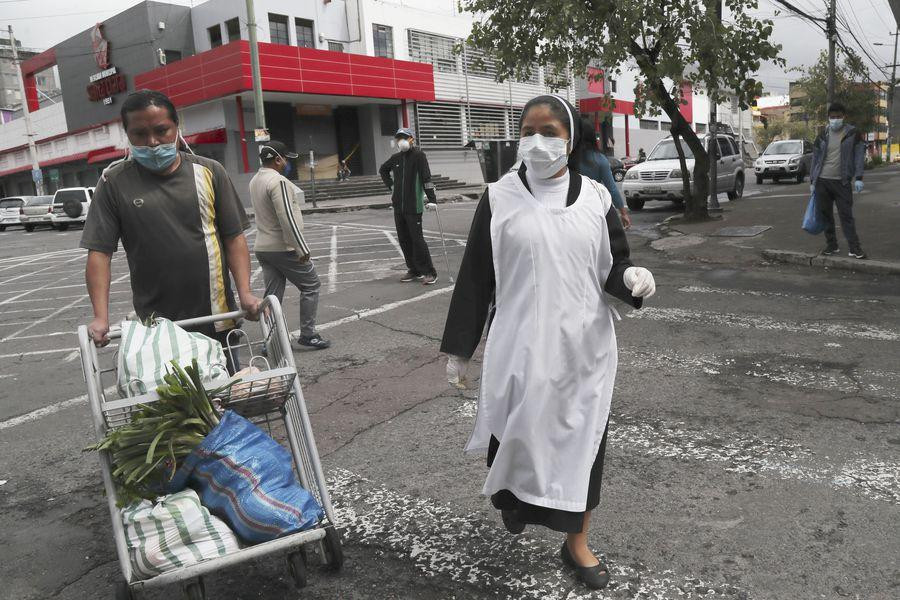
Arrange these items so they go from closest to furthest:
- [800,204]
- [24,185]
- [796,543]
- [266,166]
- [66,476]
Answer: [796,543]
[66,476]
[266,166]
[800,204]
[24,185]

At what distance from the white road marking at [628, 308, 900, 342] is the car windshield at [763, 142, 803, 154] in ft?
71.3

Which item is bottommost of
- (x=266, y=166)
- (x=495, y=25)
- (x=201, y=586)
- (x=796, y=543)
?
(x=796, y=543)

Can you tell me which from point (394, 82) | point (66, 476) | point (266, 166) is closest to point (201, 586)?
point (66, 476)

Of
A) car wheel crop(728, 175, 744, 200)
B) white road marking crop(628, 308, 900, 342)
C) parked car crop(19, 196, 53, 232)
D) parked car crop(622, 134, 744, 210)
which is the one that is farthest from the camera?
parked car crop(19, 196, 53, 232)

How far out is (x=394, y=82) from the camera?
33.1 metres

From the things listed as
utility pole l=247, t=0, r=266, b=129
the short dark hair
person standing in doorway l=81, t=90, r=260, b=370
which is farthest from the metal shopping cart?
utility pole l=247, t=0, r=266, b=129

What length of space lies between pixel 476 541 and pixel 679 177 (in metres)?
15.7

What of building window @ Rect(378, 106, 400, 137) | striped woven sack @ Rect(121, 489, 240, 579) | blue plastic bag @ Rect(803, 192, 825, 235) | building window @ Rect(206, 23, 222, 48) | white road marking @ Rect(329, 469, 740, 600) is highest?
building window @ Rect(206, 23, 222, 48)

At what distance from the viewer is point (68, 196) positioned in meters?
26.9

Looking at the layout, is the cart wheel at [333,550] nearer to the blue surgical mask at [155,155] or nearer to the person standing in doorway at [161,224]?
the person standing in doorway at [161,224]

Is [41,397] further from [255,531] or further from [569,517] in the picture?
[569,517]

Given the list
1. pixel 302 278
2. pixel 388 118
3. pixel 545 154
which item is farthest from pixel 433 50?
pixel 545 154

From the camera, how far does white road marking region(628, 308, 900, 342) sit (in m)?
6.09

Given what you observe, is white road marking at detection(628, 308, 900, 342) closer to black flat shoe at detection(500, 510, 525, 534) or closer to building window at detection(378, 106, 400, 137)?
black flat shoe at detection(500, 510, 525, 534)
